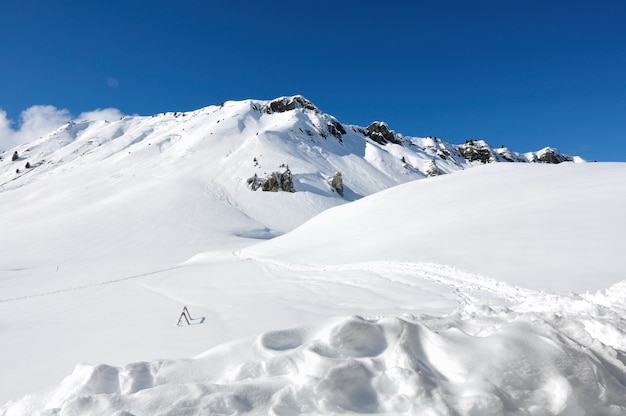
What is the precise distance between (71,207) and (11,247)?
14679mm

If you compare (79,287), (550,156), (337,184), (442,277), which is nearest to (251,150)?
(337,184)

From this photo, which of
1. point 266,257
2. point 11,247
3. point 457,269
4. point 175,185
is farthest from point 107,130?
point 457,269

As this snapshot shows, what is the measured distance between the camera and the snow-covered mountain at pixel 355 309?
343cm

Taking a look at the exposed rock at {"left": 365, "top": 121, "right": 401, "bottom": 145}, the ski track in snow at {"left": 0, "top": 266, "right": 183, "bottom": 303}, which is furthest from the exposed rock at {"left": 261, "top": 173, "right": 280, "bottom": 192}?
the exposed rock at {"left": 365, "top": 121, "right": 401, "bottom": 145}

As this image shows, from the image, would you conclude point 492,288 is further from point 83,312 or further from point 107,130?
point 107,130

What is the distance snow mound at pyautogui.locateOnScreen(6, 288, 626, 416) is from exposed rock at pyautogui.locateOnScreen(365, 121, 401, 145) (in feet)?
417

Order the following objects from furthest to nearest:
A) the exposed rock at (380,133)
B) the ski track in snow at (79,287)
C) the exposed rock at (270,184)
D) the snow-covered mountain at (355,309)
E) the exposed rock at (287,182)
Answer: the exposed rock at (380,133)
the exposed rock at (287,182)
the exposed rock at (270,184)
the ski track in snow at (79,287)
the snow-covered mountain at (355,309)

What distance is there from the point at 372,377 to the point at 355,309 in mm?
5785

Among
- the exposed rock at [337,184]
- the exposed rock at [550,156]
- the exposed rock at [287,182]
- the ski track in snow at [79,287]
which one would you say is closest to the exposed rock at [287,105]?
the exposed rock at [337,184]

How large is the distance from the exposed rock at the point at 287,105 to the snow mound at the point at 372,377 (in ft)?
383

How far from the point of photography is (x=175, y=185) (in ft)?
199

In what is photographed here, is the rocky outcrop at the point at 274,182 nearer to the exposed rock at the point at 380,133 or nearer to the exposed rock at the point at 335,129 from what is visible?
the exposed rock at the point at 335,129

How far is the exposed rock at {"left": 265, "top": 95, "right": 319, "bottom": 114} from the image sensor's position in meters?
118

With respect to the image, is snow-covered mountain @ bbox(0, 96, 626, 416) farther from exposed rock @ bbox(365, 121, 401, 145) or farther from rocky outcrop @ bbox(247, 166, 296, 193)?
exposed rock @ bbox(365, 121, 401, 145)
